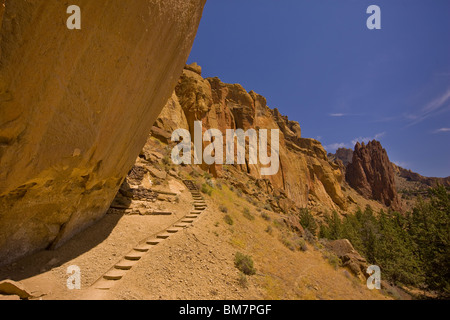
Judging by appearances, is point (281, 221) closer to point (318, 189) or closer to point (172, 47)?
point (172, 47)

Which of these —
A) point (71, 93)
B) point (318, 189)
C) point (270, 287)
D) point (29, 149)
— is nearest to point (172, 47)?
point (71, 93)

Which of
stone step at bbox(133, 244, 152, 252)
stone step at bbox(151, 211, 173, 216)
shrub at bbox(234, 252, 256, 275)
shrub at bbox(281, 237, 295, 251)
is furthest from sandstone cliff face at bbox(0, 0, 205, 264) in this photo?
shrub at bbox(281, 237, 295, 251)

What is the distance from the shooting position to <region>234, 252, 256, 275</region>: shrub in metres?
7.12

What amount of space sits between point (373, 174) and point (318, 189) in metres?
52.5

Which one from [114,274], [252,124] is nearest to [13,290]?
[114,274]

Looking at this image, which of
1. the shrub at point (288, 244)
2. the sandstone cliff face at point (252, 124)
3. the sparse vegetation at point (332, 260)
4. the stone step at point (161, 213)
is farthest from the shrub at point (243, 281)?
the sandstone cliff face at point (252, 124)

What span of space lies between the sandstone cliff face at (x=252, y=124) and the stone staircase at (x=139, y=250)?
50.7ft

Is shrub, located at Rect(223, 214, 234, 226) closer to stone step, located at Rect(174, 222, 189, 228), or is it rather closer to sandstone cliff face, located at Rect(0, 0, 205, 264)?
stone step, located at Rect(174, 222, 189, 228)

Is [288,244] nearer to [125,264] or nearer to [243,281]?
[243,281]

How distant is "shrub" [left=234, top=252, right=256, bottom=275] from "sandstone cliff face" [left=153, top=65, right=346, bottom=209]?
1898cm

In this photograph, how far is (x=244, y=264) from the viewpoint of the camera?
23.9ft

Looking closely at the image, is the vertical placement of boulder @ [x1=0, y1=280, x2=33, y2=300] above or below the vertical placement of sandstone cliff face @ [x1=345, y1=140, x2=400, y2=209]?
below
